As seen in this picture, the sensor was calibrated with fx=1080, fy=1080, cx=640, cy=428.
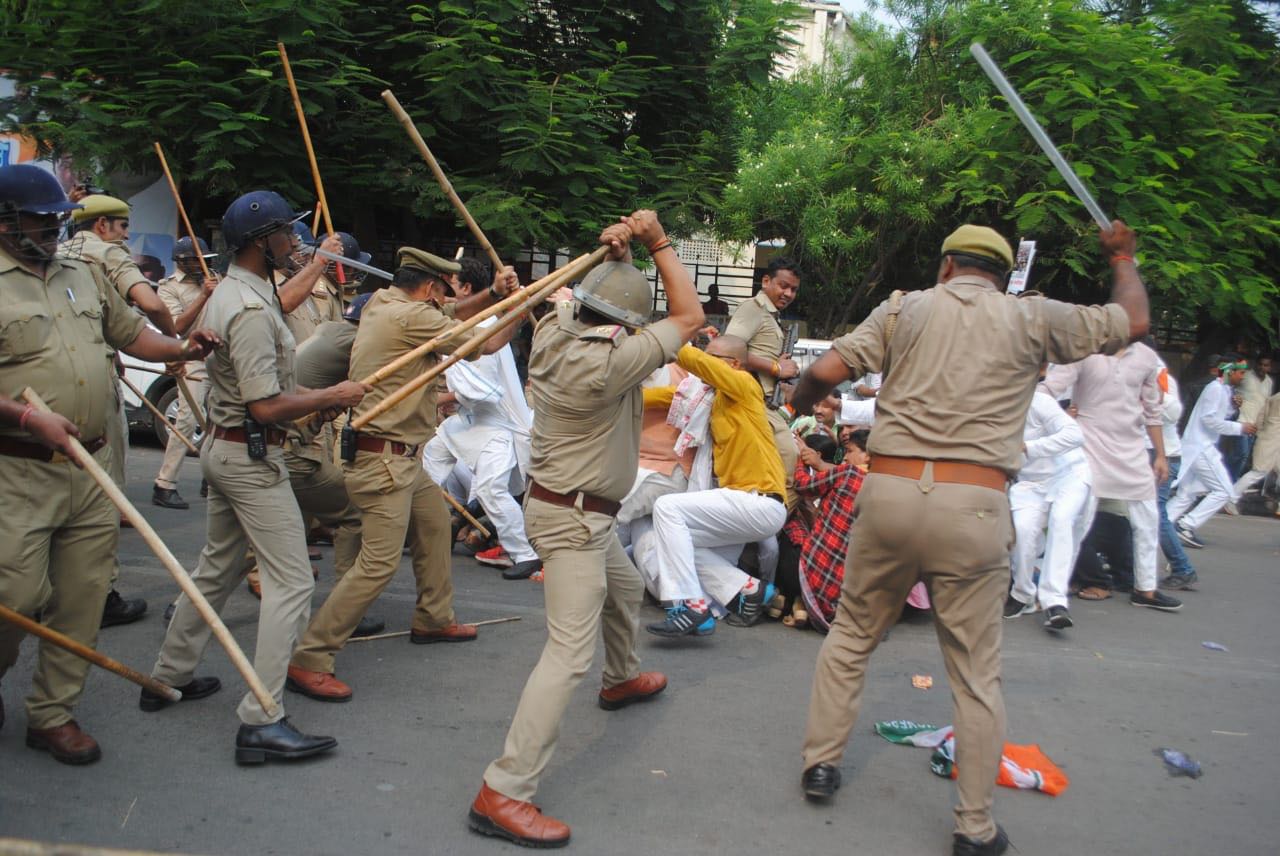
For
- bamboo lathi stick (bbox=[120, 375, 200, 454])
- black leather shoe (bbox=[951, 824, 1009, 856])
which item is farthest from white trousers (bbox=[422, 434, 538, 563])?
black leather shoe (bbox=[951, 824, 1009, 856])

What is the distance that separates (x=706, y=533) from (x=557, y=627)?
230cm

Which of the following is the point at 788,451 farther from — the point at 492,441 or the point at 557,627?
the point at 557,627

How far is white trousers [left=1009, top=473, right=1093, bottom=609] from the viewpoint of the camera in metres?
6.44

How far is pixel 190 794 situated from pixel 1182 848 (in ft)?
11.2

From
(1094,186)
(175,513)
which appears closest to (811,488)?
(175,513)

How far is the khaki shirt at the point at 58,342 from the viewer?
3.71m

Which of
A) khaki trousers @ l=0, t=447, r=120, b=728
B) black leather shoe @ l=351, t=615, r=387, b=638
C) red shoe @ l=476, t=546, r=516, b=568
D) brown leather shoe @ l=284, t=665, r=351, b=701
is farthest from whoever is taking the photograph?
red shoe @ l=476, t=546, r=516, b=568

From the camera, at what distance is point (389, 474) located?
16.2ft

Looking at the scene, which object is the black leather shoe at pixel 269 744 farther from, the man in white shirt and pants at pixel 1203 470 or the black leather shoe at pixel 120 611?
the man in white shirt and pants at pixel 1203 470

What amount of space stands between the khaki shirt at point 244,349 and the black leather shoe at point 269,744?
1.16 metres

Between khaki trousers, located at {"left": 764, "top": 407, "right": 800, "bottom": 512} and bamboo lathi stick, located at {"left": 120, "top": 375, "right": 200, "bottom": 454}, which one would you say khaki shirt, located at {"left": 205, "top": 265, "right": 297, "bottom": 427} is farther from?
khaki trousers, located at {"left": 764, "top": 407, "right": 800, "bottom": 512}

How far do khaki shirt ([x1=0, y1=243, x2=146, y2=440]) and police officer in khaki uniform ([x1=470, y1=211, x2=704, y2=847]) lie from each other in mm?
1627

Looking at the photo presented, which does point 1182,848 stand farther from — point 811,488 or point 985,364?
point 811,488

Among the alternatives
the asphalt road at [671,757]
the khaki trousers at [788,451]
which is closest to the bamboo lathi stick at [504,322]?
the asphalt road at [671,757]
